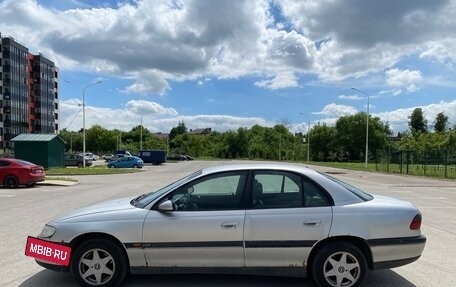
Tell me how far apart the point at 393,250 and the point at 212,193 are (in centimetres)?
228

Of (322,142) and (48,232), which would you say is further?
(322,142)

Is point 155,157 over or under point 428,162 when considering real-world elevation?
under

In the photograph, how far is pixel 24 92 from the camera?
10438 cm

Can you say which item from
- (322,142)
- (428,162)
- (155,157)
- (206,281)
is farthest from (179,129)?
(206,281)

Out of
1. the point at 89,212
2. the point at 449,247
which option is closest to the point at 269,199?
the point at 89,212

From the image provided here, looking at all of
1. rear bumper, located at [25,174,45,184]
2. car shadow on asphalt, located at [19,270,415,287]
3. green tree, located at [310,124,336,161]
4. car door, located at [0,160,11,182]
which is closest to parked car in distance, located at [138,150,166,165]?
rear bumper, located at [25,174,45,184]

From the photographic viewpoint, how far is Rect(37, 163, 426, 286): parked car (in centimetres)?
539

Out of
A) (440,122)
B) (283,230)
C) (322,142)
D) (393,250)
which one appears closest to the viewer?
(283,230)

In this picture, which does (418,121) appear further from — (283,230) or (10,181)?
(283,230)

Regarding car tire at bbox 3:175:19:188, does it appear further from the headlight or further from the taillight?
the taillight

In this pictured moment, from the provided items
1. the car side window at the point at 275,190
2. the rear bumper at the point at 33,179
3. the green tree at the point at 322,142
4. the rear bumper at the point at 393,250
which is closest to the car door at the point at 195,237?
the car side window at the point at 275,190

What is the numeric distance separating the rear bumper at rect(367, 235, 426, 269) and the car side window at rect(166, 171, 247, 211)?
1.67 metres

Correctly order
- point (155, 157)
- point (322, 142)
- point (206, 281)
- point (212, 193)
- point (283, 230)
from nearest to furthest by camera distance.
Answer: point (283, 230), point (212, 193), point (206, 281), point (155, 157), point (322, 142)

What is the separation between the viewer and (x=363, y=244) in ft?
18.1
